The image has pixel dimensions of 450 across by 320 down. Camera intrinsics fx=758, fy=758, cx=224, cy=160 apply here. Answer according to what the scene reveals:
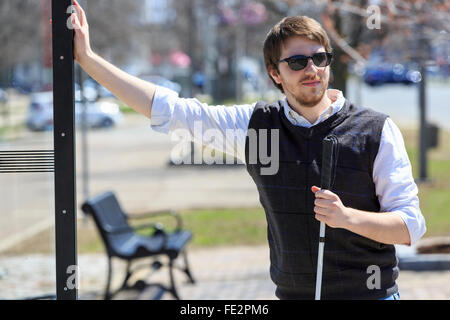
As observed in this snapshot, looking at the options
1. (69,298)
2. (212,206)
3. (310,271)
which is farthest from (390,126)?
(212,206)

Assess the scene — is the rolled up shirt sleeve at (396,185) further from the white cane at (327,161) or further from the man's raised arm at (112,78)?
the man's raised arm at (112,78)

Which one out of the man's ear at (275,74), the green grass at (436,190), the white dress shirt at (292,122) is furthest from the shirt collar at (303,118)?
the green grass at (436,190)

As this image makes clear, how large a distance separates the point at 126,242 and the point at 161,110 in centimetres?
461

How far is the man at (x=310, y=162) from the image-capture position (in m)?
2.65

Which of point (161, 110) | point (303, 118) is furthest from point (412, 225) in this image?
point (161, 110)

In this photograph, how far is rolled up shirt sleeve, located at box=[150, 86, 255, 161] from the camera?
2848 millimetres

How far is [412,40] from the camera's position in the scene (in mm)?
9211

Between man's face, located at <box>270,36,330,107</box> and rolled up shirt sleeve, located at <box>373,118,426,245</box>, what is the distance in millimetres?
280

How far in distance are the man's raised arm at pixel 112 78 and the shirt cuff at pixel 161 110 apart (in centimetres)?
3

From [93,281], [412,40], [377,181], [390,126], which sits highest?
[412,40]

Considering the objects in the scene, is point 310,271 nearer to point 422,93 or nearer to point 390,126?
point 390,126

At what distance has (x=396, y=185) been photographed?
2619 millimetres
